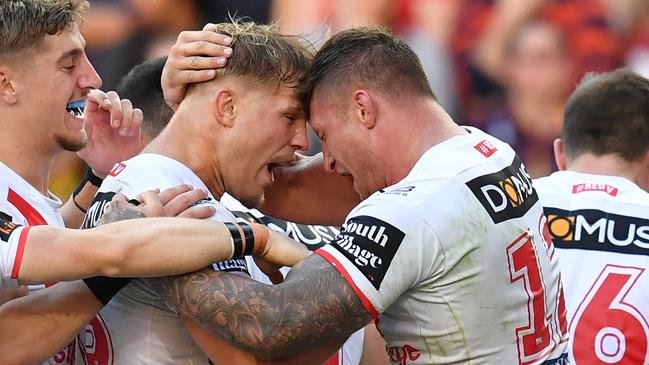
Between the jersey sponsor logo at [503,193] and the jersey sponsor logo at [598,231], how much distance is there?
5.10 ft

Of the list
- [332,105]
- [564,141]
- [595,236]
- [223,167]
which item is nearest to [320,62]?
[332,105]

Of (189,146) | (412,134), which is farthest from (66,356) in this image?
(412,134)

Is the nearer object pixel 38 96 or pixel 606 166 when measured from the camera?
pixel 38 96

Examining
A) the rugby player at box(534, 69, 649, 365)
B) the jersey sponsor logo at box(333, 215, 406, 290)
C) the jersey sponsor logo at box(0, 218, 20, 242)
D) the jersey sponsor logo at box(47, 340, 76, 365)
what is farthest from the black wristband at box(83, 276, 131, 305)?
the rugby player at box(534, 69, 649, 365)

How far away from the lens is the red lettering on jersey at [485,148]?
14.0 feet

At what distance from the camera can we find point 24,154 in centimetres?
478

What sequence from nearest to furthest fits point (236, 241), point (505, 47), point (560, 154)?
point (236, 241)
point (560, 154)
point (505, 47)

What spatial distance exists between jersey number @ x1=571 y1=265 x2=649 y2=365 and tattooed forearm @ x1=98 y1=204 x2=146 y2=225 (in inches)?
111

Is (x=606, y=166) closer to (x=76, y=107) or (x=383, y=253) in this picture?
(x=383, y=253)

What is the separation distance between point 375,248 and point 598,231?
2.32 m

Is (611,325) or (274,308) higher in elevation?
(274,308)

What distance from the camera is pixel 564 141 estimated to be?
6.62 m

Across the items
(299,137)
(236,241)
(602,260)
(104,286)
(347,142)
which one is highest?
(347,142)

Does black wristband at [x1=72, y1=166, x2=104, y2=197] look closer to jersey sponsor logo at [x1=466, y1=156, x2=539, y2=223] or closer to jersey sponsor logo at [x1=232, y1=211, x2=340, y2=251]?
jersey sponsor logo at [x1=232, y1=211, x2=340, y2=251]
